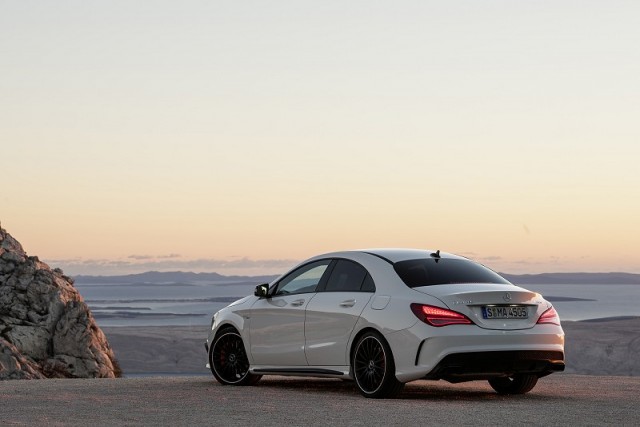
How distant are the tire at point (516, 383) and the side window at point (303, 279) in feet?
7.96

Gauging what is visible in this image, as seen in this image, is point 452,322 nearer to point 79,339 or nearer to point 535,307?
point 535,307

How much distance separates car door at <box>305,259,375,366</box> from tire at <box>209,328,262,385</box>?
56.1 inches

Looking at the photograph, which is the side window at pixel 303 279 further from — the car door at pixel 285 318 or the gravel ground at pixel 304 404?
the gravel ground at pixel 304 404

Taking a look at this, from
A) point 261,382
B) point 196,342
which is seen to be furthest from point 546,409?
point 196,342

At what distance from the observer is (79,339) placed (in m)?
22.8

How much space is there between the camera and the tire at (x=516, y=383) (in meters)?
14.6

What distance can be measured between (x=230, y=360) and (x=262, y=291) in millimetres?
1175

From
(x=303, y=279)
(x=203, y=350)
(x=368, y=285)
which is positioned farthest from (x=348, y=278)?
(x=203, y=350)

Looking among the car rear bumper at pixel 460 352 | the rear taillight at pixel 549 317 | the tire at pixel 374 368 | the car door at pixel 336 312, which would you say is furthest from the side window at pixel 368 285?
the rear taillight at pixel 549 317

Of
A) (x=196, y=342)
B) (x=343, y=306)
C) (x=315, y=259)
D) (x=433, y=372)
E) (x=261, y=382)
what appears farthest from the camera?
(x=196, y=342)

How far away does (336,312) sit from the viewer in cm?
1415

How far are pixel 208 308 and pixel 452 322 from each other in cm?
12508

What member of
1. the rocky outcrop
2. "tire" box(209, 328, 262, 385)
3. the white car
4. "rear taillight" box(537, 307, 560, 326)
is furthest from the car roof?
the rocky outcrop

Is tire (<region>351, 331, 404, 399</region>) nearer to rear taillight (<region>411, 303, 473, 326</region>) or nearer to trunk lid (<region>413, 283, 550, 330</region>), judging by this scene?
rear taillight (<region>411, 303, 473, 326</region>)
